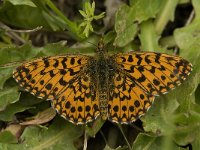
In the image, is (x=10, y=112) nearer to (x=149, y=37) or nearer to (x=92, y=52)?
(x=92, y=52)

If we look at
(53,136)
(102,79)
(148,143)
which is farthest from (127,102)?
(53,136)

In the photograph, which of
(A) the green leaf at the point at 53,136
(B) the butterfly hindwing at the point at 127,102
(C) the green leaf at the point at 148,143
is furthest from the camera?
(A) the green leaf at the point at 53,136

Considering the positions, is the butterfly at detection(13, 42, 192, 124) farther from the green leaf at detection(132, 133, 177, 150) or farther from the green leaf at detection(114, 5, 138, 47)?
the green leaf at detection(114, 5, 138, 47)

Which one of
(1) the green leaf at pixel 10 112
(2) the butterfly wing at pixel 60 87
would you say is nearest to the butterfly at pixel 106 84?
(2) the butterfly wing at pixel 60 87

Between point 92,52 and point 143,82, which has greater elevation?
point 92,52

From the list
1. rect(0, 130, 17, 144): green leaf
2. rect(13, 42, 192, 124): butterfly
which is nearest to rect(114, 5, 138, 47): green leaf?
rect(13, 42, 192, 124): butterfly

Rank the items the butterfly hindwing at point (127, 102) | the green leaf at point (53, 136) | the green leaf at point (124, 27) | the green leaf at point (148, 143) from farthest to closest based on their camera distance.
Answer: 1. the green leaf at point (124, 27)
2. the green leaf at point (53, 136)
3. the green leaf at point (148, 143)
4. the butterfly hindwing at point (127, 102)

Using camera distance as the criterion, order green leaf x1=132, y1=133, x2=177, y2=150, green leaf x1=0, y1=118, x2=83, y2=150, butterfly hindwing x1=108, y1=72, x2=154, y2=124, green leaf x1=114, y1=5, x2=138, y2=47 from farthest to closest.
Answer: green leaf x1=114, y1=5, x2=138, y2=47 < green leaf x1=0, y1=118, x2=83, y2=150 < green leaf x1=132, y1=133, x2=177, y2=150 < butterfly hindwing x1=108, y1=72, x2=154, y2=124

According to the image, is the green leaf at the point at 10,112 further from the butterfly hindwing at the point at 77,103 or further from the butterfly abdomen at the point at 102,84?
the butterfly abdomen at the point at 102,84
